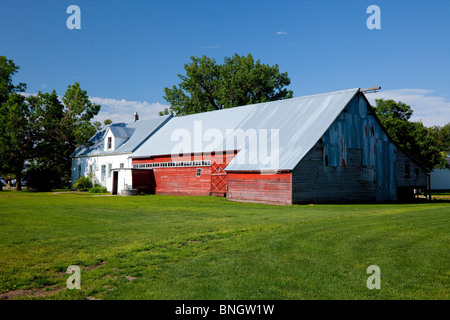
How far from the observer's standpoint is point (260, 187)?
25891 millimetres

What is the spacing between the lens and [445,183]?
5769 centimetres

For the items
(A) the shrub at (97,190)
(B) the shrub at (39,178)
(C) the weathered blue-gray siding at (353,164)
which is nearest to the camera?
(C) the weathered blue-gray siding at (353,164)

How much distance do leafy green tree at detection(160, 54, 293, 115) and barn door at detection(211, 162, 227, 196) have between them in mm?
25231

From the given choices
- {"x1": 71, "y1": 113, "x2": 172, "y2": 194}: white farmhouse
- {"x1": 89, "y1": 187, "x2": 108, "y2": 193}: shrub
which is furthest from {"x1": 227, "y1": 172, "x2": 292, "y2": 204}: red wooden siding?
{"x1": 89, "y1": 187, "x2": 108, "y2": 193}: shrub

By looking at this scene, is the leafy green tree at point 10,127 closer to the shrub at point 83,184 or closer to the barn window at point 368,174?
the shrub at point 83,184

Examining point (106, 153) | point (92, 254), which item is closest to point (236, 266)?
point (92, 254)

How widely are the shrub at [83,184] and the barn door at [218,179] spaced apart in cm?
1912

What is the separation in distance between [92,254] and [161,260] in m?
1.73

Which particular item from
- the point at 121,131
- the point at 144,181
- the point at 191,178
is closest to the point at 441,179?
the point at 191,178

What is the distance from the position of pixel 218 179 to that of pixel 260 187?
20.7ft

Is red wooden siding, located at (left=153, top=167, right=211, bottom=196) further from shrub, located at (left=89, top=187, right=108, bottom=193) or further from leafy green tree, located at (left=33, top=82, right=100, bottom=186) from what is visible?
leafy green tree, located at (left=33, top=82, right=100, bottom=186)

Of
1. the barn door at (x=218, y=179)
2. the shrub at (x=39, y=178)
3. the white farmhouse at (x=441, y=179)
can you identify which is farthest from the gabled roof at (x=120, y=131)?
the white farmhouse at (x=441, y=179)

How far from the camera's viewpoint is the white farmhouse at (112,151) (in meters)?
42.7

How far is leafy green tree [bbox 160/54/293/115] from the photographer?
57.3m
